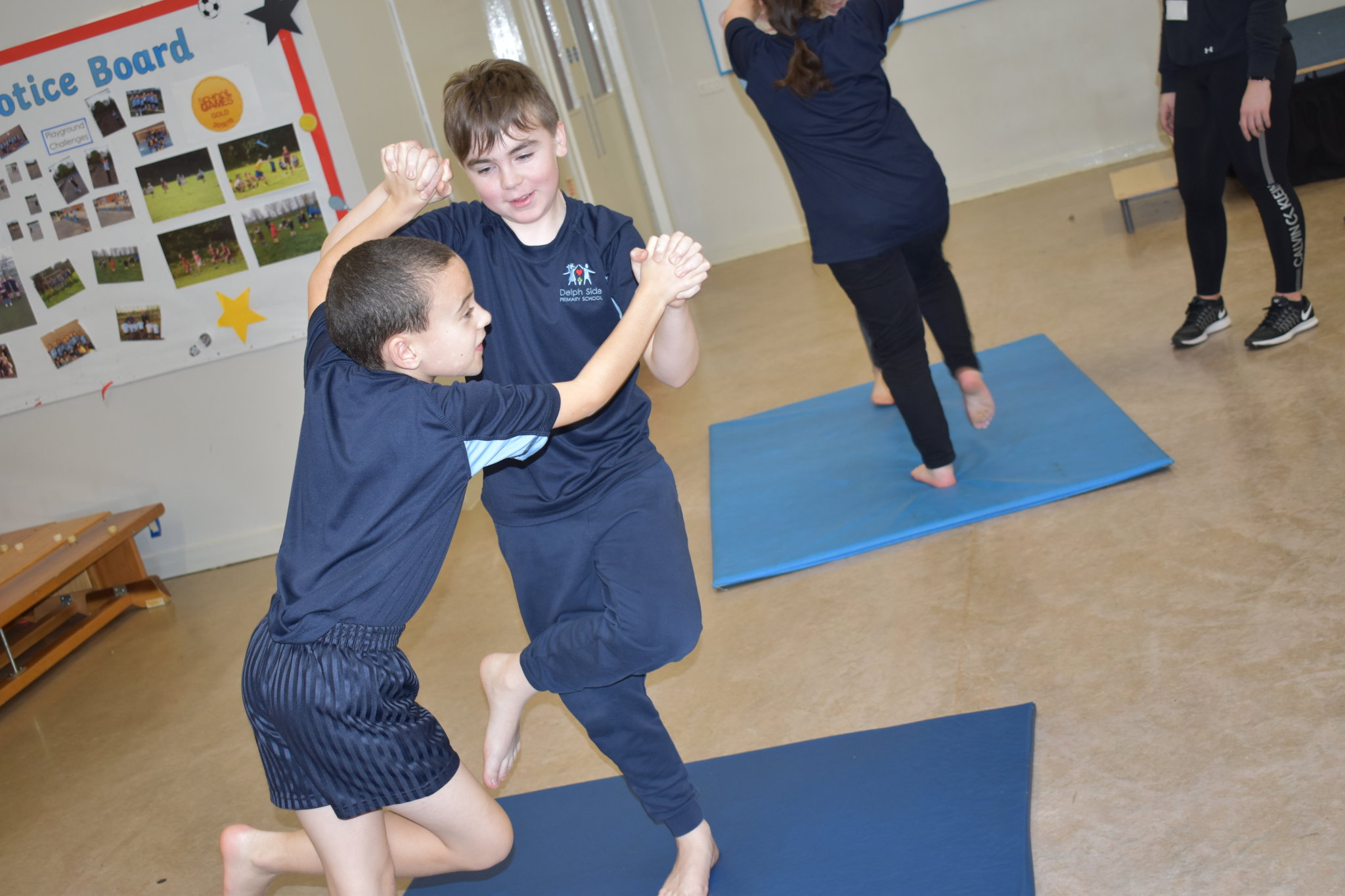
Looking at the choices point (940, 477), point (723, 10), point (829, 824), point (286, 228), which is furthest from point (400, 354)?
point (723, 10)

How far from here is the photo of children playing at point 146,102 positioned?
12.6ft

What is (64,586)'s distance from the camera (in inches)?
157

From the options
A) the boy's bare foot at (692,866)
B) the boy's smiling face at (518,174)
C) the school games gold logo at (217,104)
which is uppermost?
the school games gold logo at (217,104)

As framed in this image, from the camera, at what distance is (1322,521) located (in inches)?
91.7

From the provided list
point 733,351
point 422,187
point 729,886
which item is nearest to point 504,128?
point 422,187

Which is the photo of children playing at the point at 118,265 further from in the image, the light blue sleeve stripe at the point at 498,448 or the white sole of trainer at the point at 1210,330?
the white sole of trainer at the point at 1210,330

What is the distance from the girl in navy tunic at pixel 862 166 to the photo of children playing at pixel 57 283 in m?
2.73

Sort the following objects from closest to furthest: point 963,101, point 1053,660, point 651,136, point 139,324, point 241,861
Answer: point 241,861 < point 1053,660 < point 139,324 < point 963,101 < point 651,136

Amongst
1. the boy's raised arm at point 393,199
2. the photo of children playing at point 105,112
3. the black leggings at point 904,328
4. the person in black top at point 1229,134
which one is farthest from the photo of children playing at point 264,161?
the person in black top at point 1229,134

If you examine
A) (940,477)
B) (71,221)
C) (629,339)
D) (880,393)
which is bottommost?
(940,477)

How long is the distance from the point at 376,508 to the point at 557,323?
1.48ft

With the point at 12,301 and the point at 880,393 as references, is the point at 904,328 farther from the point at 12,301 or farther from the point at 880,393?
the point at 12,301

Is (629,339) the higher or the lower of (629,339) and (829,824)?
the higher

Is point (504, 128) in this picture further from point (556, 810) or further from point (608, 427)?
point (556, 810)
